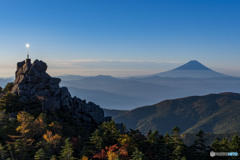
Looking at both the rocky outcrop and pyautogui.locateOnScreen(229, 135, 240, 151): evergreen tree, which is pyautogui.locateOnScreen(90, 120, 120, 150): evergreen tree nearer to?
the rocky outcrop

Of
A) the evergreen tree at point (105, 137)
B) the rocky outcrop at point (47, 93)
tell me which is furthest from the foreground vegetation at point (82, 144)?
the rocky outcrop at point (47, 93)

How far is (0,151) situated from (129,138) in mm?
26061

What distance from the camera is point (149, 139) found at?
163 feet

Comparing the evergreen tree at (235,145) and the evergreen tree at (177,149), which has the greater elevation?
the evergreen tree at (235,145)

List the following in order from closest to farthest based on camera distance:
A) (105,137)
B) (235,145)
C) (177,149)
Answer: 1. (177,149)
2. (235,145)
3. (105,137)

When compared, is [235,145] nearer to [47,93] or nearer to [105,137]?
[105,137]

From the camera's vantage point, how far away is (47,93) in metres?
65.8

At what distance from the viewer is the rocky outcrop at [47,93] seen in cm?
6444

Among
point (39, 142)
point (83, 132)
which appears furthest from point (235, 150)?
point (39, 142)

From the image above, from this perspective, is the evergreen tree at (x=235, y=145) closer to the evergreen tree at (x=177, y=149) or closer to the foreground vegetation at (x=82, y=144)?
the foreground vegetation at (x=82, y=144)

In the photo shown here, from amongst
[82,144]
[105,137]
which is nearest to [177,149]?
[105,137]

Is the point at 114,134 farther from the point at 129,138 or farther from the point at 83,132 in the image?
the point at 83,132

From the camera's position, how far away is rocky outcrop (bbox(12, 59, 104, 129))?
64.4 m

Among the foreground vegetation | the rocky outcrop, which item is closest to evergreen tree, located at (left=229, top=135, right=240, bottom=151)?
the foreground vegetation
